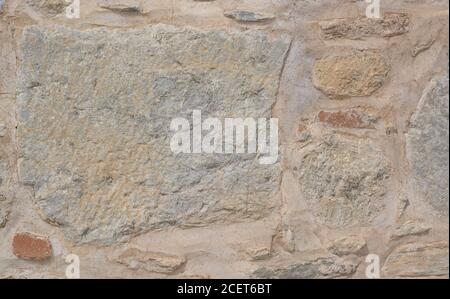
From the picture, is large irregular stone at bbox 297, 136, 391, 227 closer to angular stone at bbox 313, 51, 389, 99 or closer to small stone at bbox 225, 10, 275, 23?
angular stone at bbox 313, 51, 389, 99

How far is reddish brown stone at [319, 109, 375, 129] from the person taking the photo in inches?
57.2

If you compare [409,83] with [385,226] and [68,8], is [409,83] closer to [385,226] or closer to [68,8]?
[385,226]

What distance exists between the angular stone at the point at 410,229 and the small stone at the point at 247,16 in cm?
63

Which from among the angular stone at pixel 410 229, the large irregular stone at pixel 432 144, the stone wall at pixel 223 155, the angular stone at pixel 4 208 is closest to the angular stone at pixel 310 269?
the stone wall at pixel 223 155

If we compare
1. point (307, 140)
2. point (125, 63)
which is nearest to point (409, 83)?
point (307, 140)

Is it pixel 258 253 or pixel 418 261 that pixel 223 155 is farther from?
pixel 418 261

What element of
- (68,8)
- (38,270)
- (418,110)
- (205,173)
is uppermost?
(68,8)

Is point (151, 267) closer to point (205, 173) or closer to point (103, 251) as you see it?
point (103, 251)

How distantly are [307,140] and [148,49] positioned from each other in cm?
46

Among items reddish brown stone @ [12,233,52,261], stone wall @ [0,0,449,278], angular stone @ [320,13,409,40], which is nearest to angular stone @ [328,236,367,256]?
stone wall @ [0,0,449,278]

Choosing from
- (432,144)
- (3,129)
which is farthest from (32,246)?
(432,144)

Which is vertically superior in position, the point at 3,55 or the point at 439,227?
the point at 3,55

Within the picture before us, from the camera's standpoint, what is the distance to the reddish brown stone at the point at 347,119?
1.45 m

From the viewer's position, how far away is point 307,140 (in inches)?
57.5
